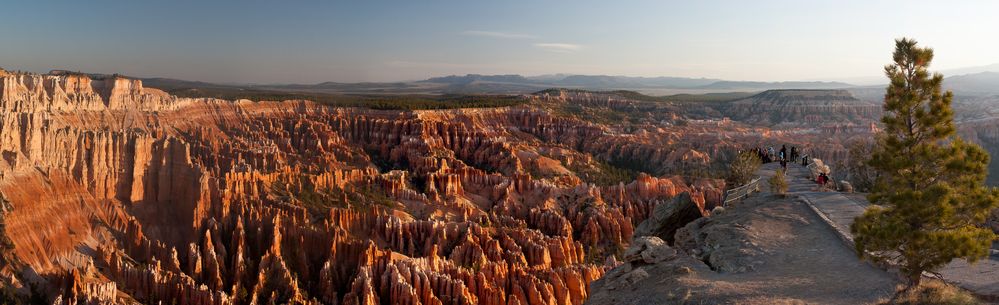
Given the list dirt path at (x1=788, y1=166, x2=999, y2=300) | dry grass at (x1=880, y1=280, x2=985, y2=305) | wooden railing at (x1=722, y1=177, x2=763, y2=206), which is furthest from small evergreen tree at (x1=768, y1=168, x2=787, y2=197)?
dry grass at (x1=880, y1=280, x2=985, y2=305)

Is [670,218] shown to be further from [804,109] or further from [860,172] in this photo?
[804,109]

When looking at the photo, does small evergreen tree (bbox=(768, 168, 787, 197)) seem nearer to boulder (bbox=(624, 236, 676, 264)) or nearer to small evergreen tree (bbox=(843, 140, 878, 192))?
boulder (bbox=(624, 236, 676, 264))

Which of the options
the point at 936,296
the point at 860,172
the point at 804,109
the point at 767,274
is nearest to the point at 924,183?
the point at 936,296

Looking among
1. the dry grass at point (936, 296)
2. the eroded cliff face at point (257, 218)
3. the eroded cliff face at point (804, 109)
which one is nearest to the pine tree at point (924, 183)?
the dry grass at point (936, 296)

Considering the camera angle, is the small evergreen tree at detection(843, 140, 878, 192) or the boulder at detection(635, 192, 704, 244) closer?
the boulder at detection(635, 192, 704, 244)

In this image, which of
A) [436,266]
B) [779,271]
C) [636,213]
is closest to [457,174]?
[636,213]

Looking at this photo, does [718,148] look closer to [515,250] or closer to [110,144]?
[515,250]
